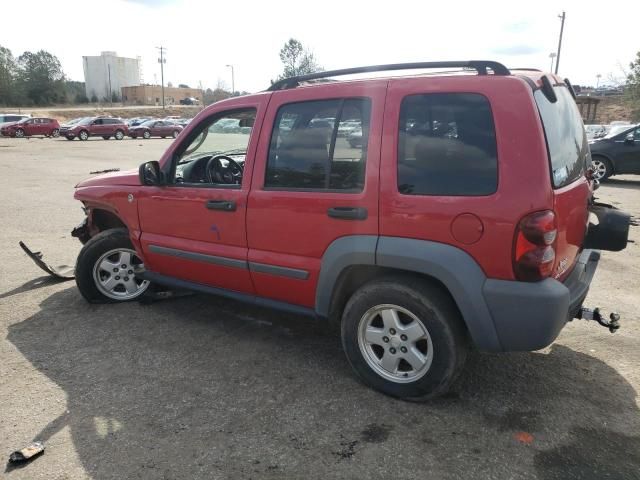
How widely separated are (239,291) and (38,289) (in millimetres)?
2577

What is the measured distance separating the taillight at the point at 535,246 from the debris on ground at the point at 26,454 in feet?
8.69

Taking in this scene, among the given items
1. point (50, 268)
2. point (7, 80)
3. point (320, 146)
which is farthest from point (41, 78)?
point (320, 146)

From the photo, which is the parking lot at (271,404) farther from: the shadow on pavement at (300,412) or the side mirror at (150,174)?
the side mirror at (150,174)

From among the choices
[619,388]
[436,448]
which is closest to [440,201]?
[436,448]

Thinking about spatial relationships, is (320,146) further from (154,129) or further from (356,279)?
(154,129)

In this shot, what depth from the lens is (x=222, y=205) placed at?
369cm

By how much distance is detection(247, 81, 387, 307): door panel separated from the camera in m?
3.03

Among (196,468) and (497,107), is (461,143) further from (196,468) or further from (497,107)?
(196,468)

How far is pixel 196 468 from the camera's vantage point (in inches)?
101

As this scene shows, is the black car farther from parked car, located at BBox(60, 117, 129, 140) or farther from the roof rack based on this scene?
parked car, located at BBox(60, 117, 129, 140)

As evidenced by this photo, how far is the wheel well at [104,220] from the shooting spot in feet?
16.3

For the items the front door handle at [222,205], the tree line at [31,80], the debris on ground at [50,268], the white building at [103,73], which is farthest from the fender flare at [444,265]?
the white building at [103,73]

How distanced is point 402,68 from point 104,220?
337 centimetres

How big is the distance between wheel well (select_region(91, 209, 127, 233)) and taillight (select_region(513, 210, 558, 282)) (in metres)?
3.70
